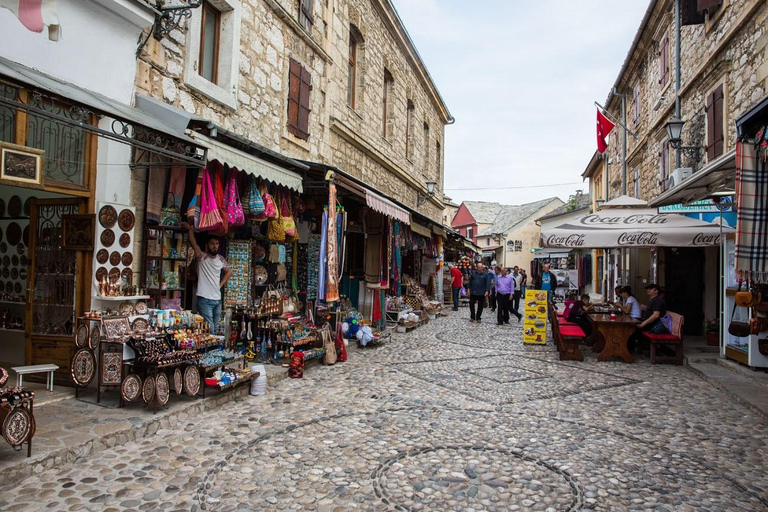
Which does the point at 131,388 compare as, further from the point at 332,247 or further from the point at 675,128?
the point at 675,128

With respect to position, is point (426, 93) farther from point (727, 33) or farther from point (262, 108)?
point (262, 108)

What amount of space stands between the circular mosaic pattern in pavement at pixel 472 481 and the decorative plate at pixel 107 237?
3.68 m

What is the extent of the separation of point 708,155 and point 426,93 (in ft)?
38.4

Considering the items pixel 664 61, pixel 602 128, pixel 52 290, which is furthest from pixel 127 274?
pixel 602 128

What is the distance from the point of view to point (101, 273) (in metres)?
5.27

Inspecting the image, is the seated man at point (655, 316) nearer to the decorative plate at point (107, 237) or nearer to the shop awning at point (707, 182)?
the shop awning at point (707, 182)

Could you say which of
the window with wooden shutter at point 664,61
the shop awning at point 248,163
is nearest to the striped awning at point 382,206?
the shop awning at point 248,163

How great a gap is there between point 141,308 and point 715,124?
11.2 meters

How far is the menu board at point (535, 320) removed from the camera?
10625 mm

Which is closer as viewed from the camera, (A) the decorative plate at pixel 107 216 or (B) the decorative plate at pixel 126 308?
(A) the decorative plate at pixel 107 216

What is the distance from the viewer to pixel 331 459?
407 centimetres

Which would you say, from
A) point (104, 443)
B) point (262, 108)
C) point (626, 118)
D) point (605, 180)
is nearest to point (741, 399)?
point (104, 443)

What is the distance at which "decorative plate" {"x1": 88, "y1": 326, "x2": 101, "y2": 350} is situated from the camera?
194 inches

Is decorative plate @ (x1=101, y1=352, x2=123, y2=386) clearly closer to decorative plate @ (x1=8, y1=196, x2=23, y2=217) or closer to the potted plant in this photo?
decorative plate @ (x1=8, y1=196, x2=23, y2=217)
